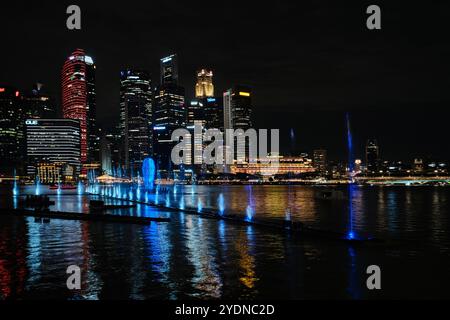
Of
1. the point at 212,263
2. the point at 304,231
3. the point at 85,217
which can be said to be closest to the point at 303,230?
the point at 304,231

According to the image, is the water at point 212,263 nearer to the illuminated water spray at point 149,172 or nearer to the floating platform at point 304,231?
the floating platform at point 304,231

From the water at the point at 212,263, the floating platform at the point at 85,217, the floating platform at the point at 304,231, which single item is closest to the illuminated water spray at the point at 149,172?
the floating platform at the point at 85,217

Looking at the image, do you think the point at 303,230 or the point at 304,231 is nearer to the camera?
the point at 304,231

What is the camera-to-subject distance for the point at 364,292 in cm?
A: 1898

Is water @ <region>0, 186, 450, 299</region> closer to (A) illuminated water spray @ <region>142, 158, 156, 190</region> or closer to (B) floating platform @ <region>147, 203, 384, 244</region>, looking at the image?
(B) floating platform @ <region>147, 203, 384, 244</region>

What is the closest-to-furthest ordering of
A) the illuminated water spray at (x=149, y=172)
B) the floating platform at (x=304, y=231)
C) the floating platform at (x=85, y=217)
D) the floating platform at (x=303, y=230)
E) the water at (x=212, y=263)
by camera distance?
the water at (x=212, y=263) → the floating platform at (x=304, y=231) → the floating platform at (x=303, y=230) → the floating platform at (x=85, y=217) → the illuminated water spray at (x=149, y=172)

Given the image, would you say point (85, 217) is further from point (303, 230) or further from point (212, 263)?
point (212, 263)

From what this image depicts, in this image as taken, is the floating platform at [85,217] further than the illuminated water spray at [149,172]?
No

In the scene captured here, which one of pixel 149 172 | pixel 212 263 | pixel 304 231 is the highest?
pixel 149 172

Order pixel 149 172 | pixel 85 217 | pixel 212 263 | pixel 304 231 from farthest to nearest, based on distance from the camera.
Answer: pixel 149 172, pixel 85 217, pixel 304 231, pixel 212 263

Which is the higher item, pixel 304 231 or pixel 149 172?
pixel 149 172
